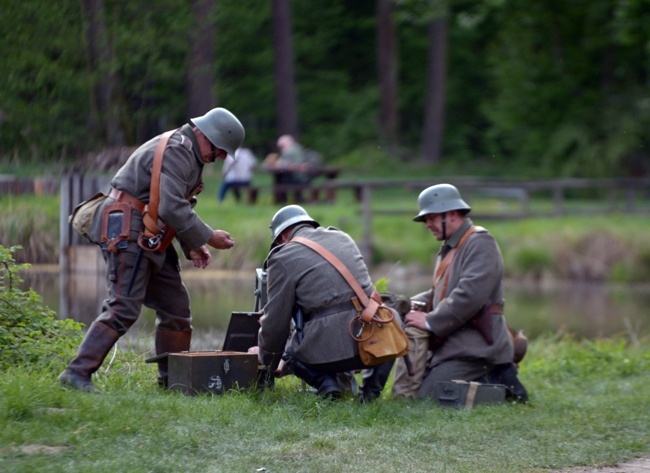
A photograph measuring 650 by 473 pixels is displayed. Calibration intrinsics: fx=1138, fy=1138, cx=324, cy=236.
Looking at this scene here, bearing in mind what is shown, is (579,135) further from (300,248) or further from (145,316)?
(300,248)

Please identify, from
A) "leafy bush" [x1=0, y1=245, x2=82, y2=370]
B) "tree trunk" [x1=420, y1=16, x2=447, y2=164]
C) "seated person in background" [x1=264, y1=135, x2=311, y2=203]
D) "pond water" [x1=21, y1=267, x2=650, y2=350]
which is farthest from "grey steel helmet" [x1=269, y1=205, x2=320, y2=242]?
"tree trunk" [x1=420, y1=16, x2=447, y2=164]

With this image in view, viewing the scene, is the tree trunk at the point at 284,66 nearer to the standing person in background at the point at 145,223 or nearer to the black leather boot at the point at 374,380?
the black leather boot at the point at 374,380

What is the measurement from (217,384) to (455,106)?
36.8 meters

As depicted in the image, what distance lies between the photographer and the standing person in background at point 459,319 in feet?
25.5

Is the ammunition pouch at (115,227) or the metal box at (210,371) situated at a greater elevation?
the ammunition pouch at (115,227)

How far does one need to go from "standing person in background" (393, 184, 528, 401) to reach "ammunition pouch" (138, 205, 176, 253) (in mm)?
1933

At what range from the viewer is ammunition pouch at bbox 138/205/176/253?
6.84 metres

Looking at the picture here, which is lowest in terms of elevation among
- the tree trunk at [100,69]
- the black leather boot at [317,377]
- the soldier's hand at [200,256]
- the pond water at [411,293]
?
the pond water at [411,293]

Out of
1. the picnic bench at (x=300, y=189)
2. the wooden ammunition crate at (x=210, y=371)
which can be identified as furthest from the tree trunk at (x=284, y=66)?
the wooden ammunition crate at (x=210, y=371)

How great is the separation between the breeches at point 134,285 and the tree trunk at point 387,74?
100 feet

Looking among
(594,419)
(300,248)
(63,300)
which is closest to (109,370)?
(300,248)

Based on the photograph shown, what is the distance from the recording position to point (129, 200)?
22.6 feet

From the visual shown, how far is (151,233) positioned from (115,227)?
218 millimetres

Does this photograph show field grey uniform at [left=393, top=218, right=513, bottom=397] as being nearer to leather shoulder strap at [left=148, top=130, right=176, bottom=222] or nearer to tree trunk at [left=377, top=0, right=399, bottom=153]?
leather shoulder strap at [left=148, top=130, right=176, bottom=222]
